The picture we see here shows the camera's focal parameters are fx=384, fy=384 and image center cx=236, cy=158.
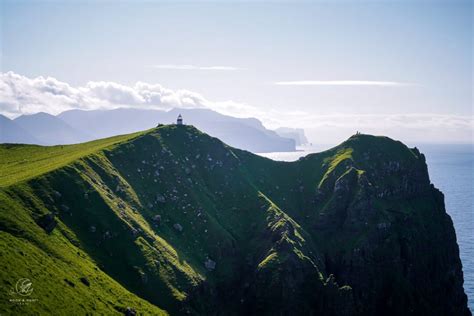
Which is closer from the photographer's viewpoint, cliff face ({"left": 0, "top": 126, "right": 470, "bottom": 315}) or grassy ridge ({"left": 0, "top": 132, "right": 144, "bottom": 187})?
cliff face ({"left": 0, "top": 126, "right": 470, "bottom": 315})

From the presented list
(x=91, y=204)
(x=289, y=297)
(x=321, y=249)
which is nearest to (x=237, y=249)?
(x=289, y=297)

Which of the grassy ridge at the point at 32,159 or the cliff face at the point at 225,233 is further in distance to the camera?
the grassy ridge at the point at 32,159

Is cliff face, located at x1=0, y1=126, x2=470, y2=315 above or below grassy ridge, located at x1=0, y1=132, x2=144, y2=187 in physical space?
below

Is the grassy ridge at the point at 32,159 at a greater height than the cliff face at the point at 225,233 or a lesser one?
greater

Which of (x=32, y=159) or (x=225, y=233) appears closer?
(x=225, y=233)

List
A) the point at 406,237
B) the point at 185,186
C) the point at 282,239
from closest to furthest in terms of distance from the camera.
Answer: the point at 282,239 < the point at 185,186 < the point at 406,237

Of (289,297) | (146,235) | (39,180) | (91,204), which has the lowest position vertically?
(289,297)

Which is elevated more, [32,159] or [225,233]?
[32,159]

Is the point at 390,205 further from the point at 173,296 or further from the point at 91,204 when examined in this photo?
the point at 91,204
